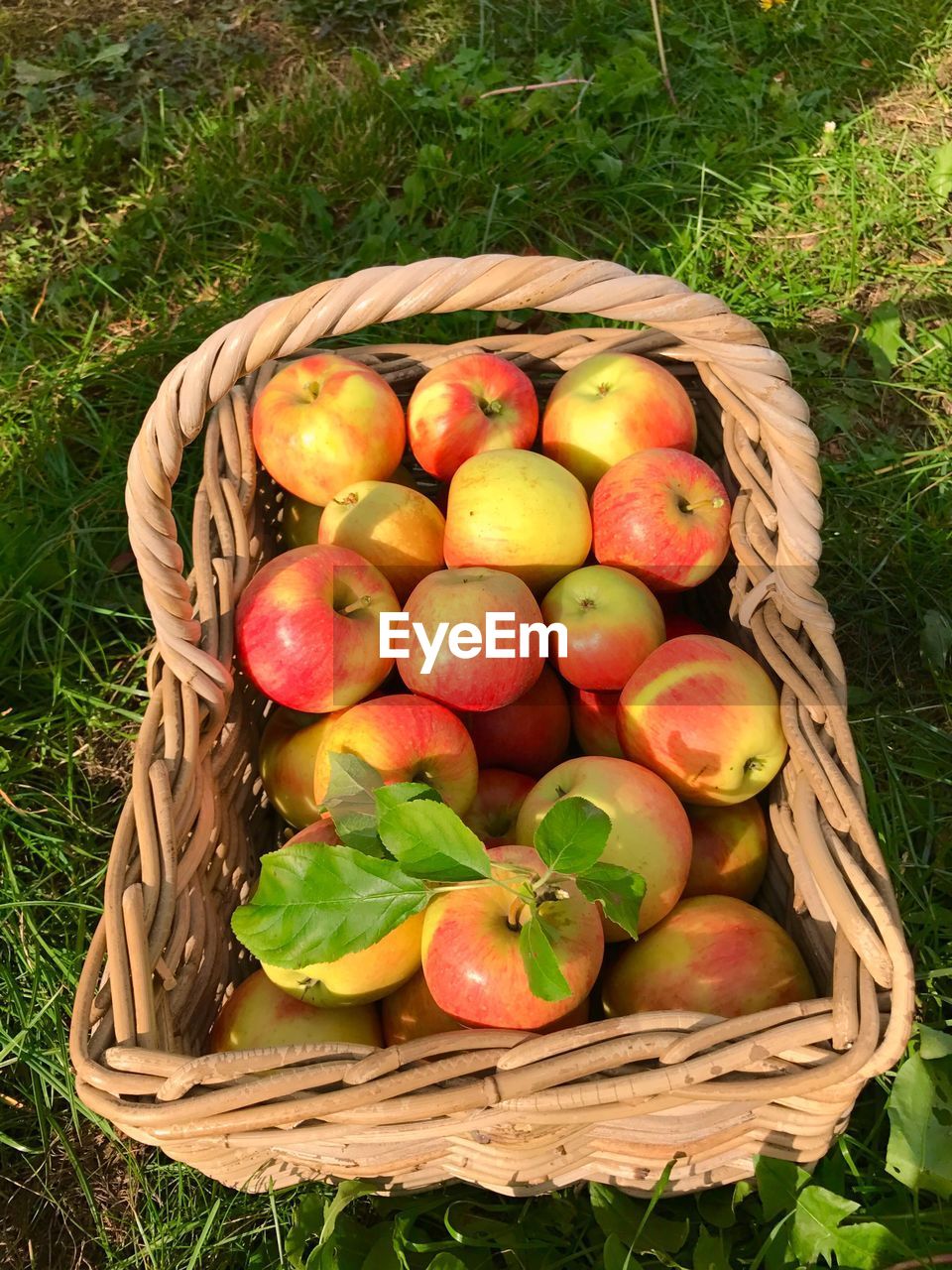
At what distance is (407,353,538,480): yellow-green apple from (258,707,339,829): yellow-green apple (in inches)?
20.3

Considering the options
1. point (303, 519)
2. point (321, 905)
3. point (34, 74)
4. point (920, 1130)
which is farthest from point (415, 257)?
point (920, 1130)

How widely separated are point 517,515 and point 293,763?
52 centimetres

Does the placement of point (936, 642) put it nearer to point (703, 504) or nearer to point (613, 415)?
point (703, 504)

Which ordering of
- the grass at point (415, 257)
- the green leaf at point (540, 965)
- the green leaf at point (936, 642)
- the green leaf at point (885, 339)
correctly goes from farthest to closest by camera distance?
1. the green leaf at point (885, 339)
2. the green leaf at point (936, 642)
3. the grass at point (415, 257)
4. the green leaf at point (540, 965)

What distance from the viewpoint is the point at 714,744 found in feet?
4.51

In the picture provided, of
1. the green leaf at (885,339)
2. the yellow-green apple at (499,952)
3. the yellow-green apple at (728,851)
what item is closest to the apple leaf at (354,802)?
the yellow-green apple at (499,952)

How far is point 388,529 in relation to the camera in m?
1.66

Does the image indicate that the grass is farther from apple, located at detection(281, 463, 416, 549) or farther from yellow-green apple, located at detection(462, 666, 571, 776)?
yellow-green apple, located at detection(462, 666, 571, 776)

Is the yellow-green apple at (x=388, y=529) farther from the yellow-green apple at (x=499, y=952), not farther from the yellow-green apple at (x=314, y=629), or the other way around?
the yellow-green apple at (x=499, y=952)

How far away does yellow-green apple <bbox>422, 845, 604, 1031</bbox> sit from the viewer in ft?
3.66

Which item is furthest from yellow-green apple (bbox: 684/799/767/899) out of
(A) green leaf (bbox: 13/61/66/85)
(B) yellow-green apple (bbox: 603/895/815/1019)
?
(A) green leaf (bbox: 13/61/66/85)

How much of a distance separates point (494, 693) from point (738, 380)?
0.57 meters

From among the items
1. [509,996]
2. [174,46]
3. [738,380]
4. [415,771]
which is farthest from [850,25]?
[509,996]

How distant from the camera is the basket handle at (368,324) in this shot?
136cm
